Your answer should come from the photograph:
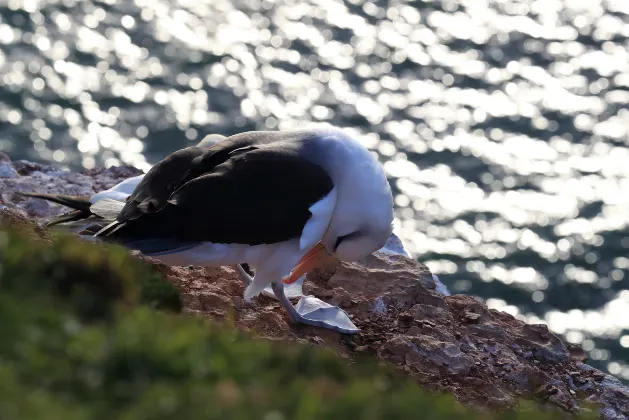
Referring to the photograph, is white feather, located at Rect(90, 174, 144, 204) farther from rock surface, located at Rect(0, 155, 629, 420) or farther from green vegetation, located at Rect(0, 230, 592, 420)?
green vegetation, located at Rect(0, 230, 592, 420)

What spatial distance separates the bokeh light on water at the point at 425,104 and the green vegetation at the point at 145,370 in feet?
27.6

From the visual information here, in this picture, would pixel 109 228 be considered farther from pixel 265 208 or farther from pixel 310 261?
pixel 310 261

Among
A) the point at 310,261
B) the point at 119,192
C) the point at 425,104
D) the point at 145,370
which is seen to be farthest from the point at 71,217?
the point at 425,104

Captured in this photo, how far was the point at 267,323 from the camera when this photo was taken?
294 inches

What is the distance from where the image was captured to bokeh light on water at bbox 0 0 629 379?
43.9ft

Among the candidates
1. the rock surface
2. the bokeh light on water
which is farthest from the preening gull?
the bokeh light on water

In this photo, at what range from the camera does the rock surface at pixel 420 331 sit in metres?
7.21

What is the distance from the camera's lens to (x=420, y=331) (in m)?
7.63

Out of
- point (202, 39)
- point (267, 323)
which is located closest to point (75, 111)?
point (202, 39)

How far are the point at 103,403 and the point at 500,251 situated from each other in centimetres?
1021

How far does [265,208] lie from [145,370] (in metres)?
3.44

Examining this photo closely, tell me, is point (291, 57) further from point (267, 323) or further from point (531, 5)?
point (267, 323)

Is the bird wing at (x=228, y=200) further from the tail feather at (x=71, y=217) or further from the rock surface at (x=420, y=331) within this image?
the tail feather at (x=71, y=217)

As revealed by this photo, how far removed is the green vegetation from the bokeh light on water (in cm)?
842
